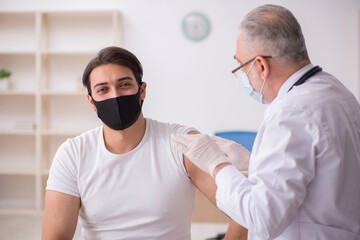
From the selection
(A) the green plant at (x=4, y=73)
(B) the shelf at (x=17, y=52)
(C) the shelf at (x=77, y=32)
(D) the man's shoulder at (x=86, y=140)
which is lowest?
(D) the man's shoulder at (x=86, y=140)

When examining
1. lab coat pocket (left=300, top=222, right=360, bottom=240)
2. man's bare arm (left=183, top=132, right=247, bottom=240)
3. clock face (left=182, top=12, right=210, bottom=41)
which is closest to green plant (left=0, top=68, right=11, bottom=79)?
clock face (left=182, top=12, right=210, bottom=41)

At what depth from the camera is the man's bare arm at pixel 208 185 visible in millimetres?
1416

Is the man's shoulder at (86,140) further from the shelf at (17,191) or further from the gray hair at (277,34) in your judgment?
Result: the shelf at (17,191)

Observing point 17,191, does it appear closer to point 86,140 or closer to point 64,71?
point 64,71

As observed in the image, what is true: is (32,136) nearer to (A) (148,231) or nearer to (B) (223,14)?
(B) (223,14)

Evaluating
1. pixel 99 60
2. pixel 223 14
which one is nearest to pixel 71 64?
pixel 223 14

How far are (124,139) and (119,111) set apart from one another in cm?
11

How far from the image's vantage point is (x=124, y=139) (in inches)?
59.4

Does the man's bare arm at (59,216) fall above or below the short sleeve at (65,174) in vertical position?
below

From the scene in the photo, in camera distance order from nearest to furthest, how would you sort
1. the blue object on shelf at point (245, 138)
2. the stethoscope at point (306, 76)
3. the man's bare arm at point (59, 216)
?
the stethoscope at point (306, 76) → the man's bare arm at point (59, 216) → the blue object on shelf at point (245, 138)

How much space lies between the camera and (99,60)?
1482 millimetres

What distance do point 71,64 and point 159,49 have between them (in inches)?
39.2

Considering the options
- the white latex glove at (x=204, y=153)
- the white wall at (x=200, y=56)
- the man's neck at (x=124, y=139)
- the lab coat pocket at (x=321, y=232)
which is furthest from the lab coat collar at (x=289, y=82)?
the white wall at (x=200, y=56)

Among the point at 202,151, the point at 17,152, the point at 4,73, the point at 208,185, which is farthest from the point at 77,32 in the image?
the point at 202,151
